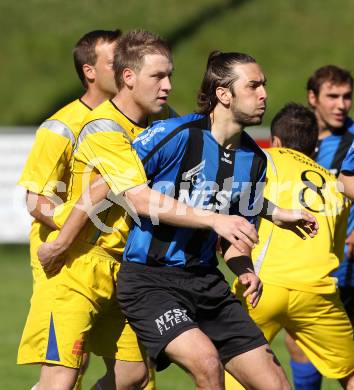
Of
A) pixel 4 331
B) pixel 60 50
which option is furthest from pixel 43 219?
pixel 60 50

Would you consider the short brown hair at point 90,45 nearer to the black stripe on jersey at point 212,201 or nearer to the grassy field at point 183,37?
the black stripe on jersey at point 212,201

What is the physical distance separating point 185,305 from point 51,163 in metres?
1.30

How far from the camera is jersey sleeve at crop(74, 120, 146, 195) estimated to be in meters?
5.10

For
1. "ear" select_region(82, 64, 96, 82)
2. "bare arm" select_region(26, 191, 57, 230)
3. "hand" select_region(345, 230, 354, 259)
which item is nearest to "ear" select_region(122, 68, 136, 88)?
"ear" select_region(82, 64, 96, 82)

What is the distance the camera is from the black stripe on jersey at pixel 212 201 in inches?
207

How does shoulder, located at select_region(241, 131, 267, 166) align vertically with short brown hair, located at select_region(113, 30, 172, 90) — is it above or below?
below

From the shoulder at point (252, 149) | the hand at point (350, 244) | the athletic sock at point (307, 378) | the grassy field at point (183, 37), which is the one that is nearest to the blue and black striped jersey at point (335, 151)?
the hand at point (350, 244)

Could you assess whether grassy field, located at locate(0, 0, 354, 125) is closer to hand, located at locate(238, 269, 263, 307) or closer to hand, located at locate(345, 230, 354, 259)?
hand, located at locate(345, 230, 354, 259)

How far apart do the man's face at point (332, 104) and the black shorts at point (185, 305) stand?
2.72 meters

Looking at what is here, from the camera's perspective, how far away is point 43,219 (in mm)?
5832

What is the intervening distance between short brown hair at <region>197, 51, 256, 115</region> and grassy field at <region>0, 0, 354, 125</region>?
12927 millimetres

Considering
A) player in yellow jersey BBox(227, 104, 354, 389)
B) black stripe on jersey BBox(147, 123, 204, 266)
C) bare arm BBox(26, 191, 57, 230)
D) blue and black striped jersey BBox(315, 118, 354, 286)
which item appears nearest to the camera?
black stripe on jersey BBox(147, 123, 204, 266)

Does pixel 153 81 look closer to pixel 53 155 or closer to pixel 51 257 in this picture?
pixel 53 155

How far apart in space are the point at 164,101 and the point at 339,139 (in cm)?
243
